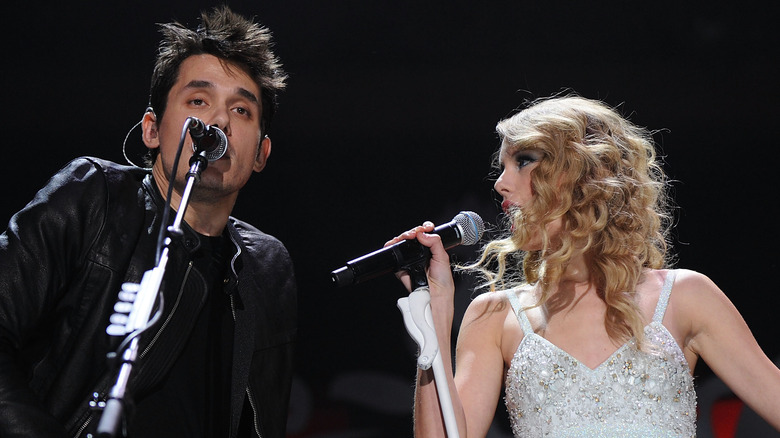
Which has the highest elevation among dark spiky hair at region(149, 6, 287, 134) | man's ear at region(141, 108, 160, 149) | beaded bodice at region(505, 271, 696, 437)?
dark spiky hair at region(149, 6, 287, 134)

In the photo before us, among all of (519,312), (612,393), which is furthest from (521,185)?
(612,393)

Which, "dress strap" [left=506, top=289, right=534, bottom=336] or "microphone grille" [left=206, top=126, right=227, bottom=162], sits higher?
"microphone grille" [left=206, top=126, right=227, bottom=162]

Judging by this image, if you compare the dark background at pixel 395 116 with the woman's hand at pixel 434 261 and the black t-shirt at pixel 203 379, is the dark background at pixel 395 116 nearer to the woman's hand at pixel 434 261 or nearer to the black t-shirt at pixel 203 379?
the black t-shirt at pixel 203 379

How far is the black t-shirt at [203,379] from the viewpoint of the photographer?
1851mm

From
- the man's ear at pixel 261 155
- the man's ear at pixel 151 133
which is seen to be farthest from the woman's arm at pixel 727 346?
the man's ear at pixel 151 133

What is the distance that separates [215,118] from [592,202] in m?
1.01

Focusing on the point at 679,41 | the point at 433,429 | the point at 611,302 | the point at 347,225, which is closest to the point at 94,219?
the point at 433,429

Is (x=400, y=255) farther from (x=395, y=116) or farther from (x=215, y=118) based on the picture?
(x=395, y=116)

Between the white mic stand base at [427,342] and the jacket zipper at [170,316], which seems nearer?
the white mic stand base at [427,342]

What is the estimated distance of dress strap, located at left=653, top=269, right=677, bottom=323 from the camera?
80.1 inches

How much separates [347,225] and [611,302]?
1.13 meters

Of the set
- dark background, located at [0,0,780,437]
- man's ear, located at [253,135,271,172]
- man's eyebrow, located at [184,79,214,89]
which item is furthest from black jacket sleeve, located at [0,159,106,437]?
dark background, located at [0,0,780,437]

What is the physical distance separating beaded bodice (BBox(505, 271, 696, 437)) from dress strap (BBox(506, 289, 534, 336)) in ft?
0.28

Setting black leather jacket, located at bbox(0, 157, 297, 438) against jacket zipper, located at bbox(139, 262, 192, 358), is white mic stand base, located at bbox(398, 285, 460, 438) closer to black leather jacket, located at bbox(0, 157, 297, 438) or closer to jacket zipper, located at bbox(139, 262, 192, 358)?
black leather jacket, located at bbox(0, 157, 297, 438)
